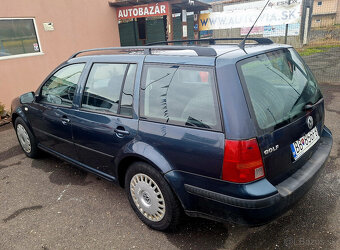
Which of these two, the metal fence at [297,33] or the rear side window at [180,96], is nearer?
the rear side window at [180,96]

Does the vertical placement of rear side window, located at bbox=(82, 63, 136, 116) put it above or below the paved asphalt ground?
above

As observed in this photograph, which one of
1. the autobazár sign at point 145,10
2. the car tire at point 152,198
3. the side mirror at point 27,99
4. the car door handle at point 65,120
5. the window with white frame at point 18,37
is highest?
the autobazár sign at point 145,10

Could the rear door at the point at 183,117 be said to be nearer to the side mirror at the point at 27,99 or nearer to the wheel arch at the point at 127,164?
the wheel arch at the point at 127,164

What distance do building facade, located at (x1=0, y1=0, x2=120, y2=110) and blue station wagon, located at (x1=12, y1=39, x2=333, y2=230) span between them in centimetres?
483

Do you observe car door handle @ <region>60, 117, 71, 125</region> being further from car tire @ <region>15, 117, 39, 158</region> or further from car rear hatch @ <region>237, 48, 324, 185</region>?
car rear hatch @ <region>237, 48, 324, 185</region>

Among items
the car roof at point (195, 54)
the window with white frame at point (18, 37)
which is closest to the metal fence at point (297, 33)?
the window with white frame at point (18, 37)

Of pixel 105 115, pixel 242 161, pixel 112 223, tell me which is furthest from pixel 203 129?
pixel 112 223

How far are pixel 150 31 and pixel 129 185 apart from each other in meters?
9.23

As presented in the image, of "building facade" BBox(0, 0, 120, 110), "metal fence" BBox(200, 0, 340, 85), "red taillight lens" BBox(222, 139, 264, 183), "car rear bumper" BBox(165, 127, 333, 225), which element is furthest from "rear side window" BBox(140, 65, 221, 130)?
"metal fence" BBox(200, 0, 340, 85)

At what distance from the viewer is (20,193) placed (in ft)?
11.4

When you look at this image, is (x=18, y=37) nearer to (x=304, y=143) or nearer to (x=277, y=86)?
(x=277, y=86)

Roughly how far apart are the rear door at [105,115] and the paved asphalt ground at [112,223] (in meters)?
0.47

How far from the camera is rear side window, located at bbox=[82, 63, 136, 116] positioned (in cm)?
265

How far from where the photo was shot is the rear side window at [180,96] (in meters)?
2.09
